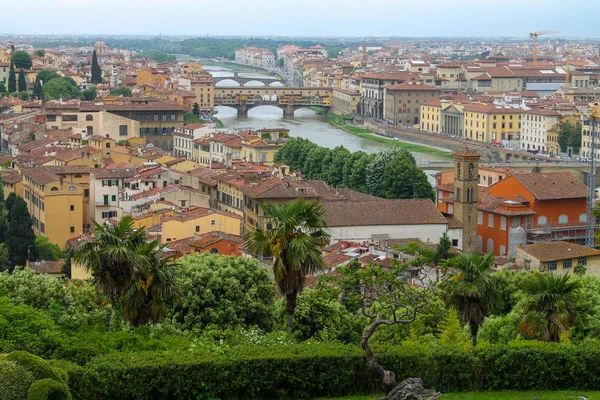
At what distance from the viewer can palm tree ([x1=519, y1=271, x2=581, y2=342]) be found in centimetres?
870

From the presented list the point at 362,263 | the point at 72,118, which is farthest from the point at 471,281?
the point at 72,118

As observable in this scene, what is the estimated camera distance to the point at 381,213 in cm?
1884

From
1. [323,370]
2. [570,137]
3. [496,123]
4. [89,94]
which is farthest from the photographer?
[89,94]

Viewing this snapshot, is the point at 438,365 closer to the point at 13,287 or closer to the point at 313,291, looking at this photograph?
the point at 313,291

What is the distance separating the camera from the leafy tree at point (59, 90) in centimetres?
4459

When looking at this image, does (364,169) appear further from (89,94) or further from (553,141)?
(89,94)

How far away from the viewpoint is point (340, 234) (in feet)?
60.5

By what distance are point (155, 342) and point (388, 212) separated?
1138 centimetres

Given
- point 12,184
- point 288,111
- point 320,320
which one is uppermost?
point 320,320

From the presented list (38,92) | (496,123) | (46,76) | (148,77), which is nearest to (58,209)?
(38,92)

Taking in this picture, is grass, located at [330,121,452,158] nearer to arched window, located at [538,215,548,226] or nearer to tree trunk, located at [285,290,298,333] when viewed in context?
arched window, located at [538,215,548,226]

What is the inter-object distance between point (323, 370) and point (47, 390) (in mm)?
1754

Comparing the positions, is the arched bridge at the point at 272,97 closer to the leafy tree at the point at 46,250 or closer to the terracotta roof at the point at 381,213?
the leafy tree at the point at 46,250

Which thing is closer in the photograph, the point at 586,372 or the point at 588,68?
the point at 586,372
